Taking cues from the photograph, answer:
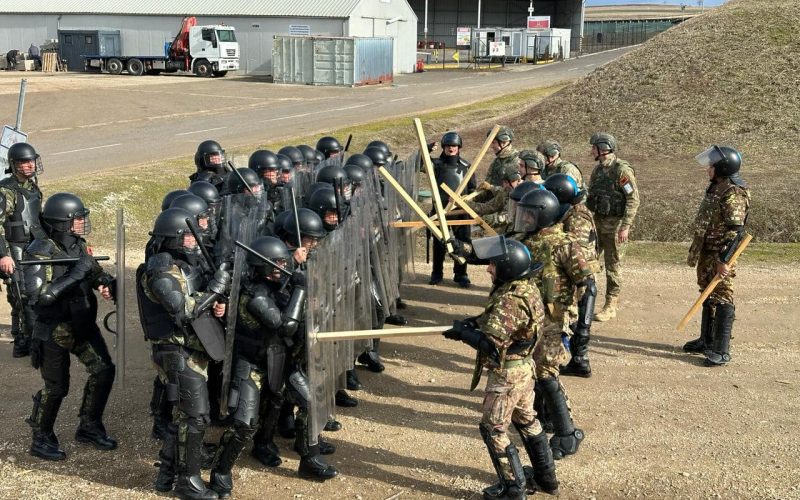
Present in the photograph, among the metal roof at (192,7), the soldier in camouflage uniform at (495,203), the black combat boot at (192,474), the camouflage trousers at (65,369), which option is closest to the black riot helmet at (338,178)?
the soldier in camouflage uniform at (495,203)

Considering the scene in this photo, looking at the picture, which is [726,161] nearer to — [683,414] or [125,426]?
[683,414]

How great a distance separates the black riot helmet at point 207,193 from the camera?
8562 millimetres

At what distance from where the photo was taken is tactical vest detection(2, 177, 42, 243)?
8820 mm

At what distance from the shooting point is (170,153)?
21.3m

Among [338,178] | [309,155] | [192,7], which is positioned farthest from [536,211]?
[192,7]

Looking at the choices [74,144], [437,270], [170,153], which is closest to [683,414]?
[437,270]

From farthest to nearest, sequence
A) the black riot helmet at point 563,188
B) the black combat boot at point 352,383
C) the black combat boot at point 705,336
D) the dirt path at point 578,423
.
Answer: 1. the black combat boot at point 705,336
2. the black combat boot at point 352,383
3. the black riot helmet at point 563,188
4. the dirt path at point 578,423

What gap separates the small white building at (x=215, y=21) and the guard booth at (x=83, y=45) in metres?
0.08

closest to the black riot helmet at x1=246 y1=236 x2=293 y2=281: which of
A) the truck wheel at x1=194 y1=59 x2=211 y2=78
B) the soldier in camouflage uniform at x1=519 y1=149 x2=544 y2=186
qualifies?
the soldier in camouflage uniform at x1=519 y1=149 x2=544 y2=186

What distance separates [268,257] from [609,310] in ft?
18.3

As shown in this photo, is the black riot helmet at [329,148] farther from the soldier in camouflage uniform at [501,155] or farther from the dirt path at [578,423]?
the dirt path at [578,423]

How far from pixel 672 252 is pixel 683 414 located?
6218mm

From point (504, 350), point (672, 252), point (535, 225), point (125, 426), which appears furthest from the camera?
point (672, 252)

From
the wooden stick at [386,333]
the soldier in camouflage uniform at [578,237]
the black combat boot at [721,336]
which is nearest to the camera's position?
the wooden stick at [386,333]
